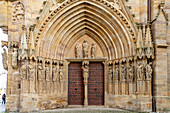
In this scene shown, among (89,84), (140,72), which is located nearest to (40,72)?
(89,84)

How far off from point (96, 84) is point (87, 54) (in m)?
2.09

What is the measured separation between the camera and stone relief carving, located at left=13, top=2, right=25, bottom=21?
14602 mm

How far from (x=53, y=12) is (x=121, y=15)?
4124 mm

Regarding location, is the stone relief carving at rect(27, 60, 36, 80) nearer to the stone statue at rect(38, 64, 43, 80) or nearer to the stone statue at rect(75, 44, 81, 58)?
the stone statue at rect(38, 64, 43, 80)

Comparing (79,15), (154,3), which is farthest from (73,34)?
(154,3)

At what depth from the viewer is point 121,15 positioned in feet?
47.2

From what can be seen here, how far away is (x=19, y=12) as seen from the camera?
14.6m

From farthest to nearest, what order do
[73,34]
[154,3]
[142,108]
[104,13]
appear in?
1. [73,34]
2. [104,13]
3. [154,3]
4. [142,108]

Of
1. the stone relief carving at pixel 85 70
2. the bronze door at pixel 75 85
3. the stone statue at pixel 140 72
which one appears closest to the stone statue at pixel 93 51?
the stone relief carving at pixel 85 70

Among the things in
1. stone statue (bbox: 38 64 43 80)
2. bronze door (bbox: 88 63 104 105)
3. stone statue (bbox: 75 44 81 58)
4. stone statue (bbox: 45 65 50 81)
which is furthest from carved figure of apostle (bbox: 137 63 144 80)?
stone statue (bbox: 38 64 43 80)

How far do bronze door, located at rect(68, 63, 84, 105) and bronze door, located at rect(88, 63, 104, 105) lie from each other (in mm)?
599

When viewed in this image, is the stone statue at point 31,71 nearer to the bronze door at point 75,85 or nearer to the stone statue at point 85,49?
the bronze door at point 75,85

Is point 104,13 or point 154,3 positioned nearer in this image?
point 154,3

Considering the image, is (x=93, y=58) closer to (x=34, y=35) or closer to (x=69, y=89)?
(x=69, y=89)
